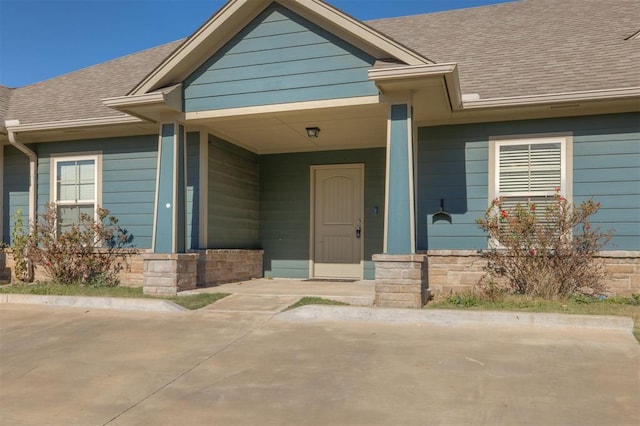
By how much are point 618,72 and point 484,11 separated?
14.6 ft

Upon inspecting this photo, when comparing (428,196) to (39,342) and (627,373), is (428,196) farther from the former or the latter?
(39,342)

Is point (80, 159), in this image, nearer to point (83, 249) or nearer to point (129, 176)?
point (129, 176)

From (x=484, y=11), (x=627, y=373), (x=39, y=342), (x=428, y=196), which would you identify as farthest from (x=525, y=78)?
(x=39, y=342)

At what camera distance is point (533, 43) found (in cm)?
949

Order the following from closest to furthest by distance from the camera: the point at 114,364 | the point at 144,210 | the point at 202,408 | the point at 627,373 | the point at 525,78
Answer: the point at 202,408 → the point at 627,373 → the point at 114,364 → the point at 525,78 → the point at 144,210

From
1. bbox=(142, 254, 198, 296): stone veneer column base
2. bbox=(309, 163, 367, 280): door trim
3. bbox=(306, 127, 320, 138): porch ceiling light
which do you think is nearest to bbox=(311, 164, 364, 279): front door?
bbox=(309, 163, 367, 280): door trim

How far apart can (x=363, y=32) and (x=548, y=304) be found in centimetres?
436

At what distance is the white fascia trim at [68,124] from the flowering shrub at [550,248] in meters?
6.39

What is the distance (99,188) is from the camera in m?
10.0

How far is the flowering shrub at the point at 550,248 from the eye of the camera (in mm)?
7188

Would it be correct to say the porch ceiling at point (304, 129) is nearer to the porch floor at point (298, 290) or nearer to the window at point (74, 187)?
the porch floor at point (298, 290)

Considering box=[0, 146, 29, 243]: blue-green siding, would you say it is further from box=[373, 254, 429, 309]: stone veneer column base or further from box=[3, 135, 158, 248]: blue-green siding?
box=[373, 254, 429, 309]: stone veneer column base

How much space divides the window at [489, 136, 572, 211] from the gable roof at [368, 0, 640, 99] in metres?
0.80

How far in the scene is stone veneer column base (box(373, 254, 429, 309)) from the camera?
21.7 feet
